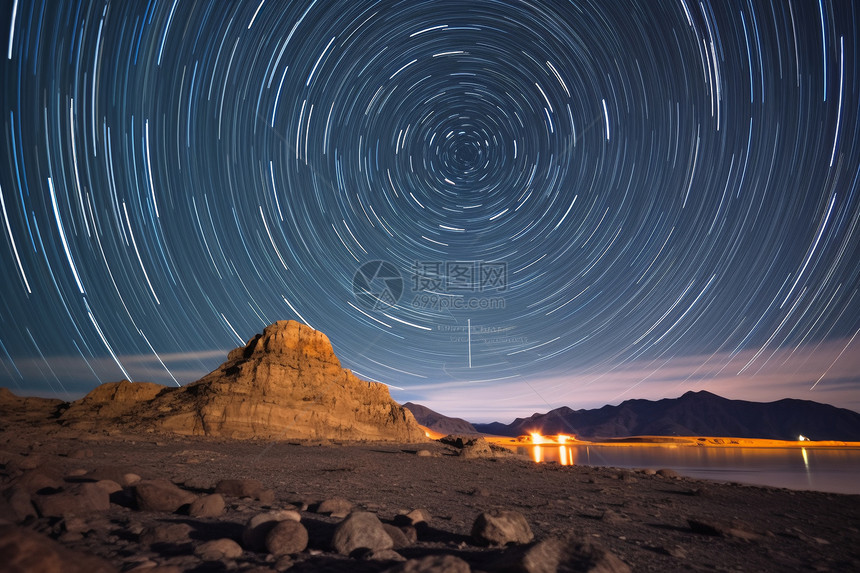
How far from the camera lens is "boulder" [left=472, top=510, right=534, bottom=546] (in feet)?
19.5

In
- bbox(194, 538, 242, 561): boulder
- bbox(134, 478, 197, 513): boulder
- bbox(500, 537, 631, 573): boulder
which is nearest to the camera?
bbox(500, 537, 631, 573): boulder

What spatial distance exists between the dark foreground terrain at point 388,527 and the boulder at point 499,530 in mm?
30

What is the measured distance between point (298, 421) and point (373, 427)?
12481 mm

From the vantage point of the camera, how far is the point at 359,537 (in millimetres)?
5223

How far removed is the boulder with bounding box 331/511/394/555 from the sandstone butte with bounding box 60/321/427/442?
39.6 m

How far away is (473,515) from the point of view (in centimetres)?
880

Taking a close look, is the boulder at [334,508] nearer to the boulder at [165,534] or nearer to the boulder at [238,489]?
the boulder at [238,489]

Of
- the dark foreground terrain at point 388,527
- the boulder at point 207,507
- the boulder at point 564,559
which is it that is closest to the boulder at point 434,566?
the dark foreground terrain at point 388,527

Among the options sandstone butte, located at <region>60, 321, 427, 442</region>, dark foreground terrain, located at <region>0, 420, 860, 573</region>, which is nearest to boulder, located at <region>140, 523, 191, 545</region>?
dark foreground terrain, located at <region>0, 420, 860, 573</region>

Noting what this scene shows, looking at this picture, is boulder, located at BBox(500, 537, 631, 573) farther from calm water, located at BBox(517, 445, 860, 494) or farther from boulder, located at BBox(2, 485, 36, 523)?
calm water, located at BBox(517, 445, 860, 494)

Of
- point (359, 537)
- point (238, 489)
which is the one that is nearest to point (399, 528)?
point (359, 537)

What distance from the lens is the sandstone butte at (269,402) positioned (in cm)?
Answer: 4009

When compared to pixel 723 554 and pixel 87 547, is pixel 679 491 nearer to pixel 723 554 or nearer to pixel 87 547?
pixel 723 554

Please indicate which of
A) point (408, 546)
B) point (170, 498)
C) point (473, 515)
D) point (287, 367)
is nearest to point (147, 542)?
point (170, 498)
